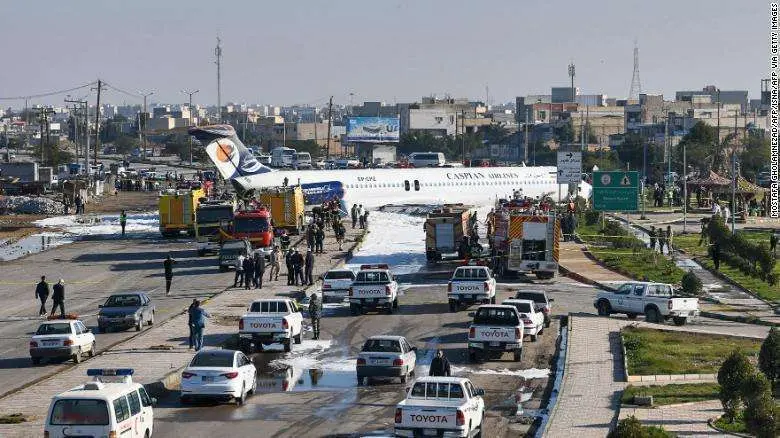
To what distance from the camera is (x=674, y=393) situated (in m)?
26.1

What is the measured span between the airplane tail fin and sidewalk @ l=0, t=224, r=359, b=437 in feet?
107

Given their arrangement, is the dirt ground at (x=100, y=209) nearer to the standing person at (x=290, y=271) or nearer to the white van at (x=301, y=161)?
the standing person at (x=290, y=271)

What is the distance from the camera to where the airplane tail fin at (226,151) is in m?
77.9

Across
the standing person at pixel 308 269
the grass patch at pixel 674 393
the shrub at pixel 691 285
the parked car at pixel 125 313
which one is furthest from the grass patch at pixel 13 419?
A: the shrub at pixel 691 285

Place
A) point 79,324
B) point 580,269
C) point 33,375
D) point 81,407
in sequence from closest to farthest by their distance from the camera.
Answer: point 81,407 → point 33,375 → point 79,324 → point 580,269

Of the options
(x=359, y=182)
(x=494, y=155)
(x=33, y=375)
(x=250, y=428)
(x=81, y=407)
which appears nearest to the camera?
(x=81, y=407)

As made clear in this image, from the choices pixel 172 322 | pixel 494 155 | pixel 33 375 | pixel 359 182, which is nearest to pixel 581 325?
pixel 172 322

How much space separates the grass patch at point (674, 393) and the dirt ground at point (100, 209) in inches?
1980

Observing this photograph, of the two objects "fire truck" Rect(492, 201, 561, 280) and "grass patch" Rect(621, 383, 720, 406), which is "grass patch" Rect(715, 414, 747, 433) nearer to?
"grass patch" Rect(621, 383, 720, 406)

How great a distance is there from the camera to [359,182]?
8169 centimetres

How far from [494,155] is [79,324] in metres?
167

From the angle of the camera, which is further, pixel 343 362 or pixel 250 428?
pixel 343 362

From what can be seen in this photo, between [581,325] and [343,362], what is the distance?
8207mm

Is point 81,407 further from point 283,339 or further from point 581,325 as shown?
point 581,325
